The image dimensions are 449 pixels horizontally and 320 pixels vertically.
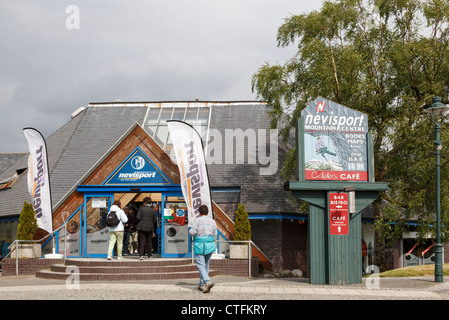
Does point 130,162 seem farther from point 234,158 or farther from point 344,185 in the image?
point 344,185

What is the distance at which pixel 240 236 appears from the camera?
60.7ft

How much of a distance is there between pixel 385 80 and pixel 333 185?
7.70m

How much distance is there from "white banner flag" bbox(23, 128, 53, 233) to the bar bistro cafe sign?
954cm

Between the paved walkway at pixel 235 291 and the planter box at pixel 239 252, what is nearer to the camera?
the paved walkway at pixel 235 291

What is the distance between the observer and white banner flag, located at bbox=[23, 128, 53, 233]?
18.9 m

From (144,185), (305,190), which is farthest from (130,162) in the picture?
(305,190)

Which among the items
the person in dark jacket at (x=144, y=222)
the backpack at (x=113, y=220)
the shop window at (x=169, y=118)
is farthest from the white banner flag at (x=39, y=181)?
the shop window at (x=169, y=118)

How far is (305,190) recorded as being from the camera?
1394cm

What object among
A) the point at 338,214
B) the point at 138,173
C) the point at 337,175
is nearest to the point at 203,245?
the point at 338,214

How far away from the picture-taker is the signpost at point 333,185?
45.5 feet

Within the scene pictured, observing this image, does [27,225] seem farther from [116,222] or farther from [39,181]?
[116,222]

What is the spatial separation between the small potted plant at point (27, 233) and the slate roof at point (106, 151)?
3184 millimetres

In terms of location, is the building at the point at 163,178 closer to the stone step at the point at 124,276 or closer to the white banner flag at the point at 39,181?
the white banner flag at the point at 39,181

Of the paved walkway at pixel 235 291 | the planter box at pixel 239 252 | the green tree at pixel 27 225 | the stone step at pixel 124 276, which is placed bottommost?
the stone step at pixel 124 276
